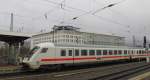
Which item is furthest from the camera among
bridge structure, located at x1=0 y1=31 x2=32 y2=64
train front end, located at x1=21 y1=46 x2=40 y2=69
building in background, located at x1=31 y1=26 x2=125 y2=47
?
building in background, located at x1=31 y1=26 x2=125 y2=47

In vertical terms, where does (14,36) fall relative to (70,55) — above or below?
above

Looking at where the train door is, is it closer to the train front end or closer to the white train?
the white train

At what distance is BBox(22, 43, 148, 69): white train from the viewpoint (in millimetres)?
20984

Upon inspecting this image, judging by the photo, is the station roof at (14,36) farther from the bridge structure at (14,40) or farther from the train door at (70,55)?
the train door at (70,55)

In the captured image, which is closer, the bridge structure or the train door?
the train door

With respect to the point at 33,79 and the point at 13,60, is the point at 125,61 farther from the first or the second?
the point at 33,79

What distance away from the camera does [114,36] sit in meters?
92.6

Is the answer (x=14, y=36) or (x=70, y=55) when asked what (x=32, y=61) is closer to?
(x=70, y=55)

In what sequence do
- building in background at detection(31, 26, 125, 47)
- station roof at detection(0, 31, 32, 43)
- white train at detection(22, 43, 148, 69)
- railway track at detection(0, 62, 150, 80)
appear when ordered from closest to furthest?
1. railway track at detection(0, 62, 150, 80)
2. white train at detection(22, 43, 148, 69)
3. station roof at detection(0, 31, 32, 43)
4. building in background at detection(31, 26, 125, 47)

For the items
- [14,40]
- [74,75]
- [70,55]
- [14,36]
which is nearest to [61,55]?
[70,55]

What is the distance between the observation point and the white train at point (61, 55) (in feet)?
68.8

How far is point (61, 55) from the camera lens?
22.7m

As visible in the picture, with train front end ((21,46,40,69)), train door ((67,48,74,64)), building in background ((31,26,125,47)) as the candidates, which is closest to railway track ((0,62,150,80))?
train front end ((21,46,40,69))

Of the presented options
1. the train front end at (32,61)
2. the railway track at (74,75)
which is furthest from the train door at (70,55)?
the train front end at (32,61)
